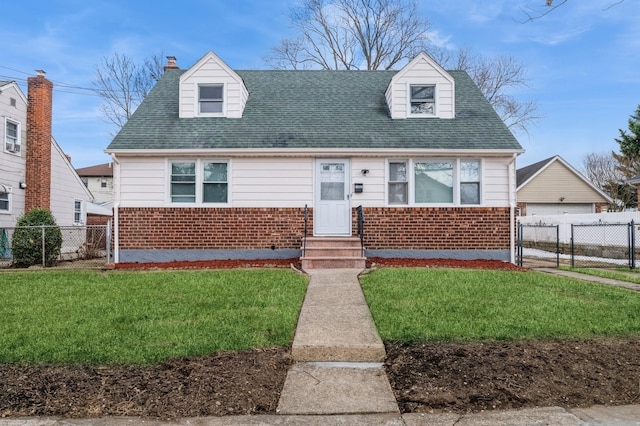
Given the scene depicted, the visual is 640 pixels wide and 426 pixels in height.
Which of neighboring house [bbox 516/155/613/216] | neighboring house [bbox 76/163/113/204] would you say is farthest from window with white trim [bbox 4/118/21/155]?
neighboring house [bbox 76/163/113/204]

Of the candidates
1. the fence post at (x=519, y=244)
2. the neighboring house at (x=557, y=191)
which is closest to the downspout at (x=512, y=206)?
the fence post at (x=519, y=244)

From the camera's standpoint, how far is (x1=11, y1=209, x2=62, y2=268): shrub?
1157cm

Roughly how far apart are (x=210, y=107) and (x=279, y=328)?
31.1ft

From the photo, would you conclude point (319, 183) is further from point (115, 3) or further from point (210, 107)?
point (115, 3)

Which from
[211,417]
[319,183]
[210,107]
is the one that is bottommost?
[211,417]

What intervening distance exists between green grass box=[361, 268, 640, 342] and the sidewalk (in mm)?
487

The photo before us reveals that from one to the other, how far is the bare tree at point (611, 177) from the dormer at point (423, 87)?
99.9 ft

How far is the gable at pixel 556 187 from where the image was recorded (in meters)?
26.4

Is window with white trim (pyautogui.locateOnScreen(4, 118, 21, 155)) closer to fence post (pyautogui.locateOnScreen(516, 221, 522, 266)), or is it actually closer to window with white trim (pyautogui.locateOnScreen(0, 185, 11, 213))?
window with white trim (pyautogui.locateOnScreen(0, 185, 11, 213))

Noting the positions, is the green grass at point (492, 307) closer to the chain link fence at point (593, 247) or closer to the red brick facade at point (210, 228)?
the red brick facade at point (210, 228)

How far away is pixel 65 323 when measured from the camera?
5117 mm

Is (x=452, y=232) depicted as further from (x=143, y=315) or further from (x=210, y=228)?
(x=143, y=315)

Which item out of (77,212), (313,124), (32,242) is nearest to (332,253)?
(313,124)

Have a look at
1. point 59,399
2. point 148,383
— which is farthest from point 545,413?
point 59,399
